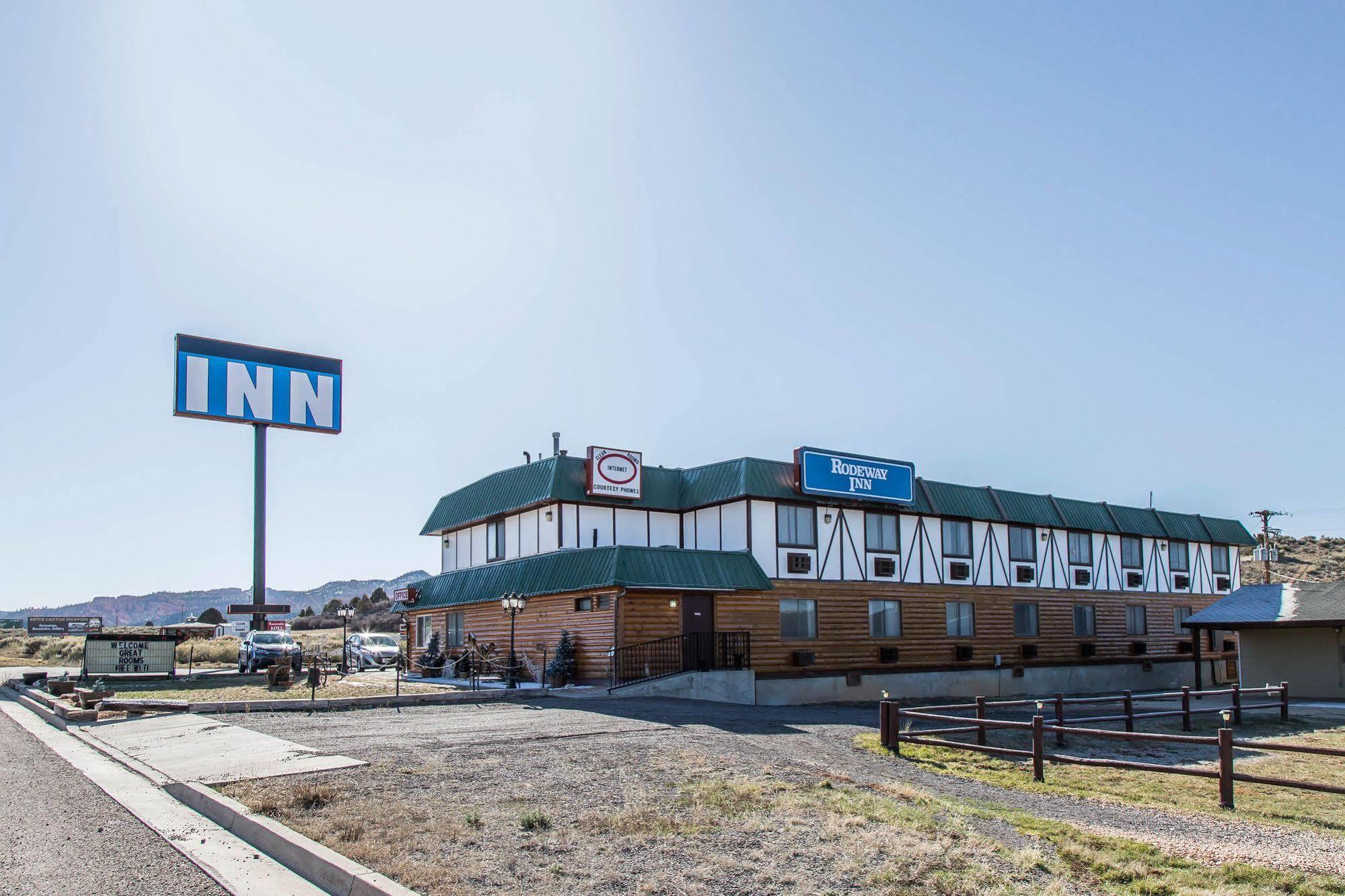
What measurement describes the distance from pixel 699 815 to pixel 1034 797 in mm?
4871

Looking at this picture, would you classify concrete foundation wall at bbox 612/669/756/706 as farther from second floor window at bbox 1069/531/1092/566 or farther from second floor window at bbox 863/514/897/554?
second floor window at bbox 1069/531/1092/566

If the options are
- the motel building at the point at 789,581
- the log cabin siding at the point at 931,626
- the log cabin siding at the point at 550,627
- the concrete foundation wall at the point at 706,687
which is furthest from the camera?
the log cabin siding at the point at 931,626

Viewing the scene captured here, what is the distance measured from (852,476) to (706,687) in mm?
8548

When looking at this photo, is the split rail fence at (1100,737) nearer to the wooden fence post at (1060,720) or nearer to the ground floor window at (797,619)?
the wooden fence post at (1060,720)

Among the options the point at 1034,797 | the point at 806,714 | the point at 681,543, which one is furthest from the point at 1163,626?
the point at 1034,797

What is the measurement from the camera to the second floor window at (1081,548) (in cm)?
3800

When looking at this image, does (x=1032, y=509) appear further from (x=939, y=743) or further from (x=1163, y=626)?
(x=939, y=743)

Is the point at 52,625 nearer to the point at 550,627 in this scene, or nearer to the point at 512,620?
the point at 550,627

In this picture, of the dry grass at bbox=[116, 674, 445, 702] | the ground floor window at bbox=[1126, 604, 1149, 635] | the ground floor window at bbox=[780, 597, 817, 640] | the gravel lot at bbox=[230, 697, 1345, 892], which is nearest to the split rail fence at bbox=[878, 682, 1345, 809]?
the gravel lot at bbox=[230, 697, 1345, 892]

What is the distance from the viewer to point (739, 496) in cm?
2866

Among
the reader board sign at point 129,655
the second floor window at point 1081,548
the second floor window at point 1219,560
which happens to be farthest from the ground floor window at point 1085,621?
the reader board sign at point 129,655

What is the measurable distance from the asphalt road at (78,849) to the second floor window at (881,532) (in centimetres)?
2367

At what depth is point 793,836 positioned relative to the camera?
28.9 feet

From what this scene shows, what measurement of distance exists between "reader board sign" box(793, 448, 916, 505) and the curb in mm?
21241
